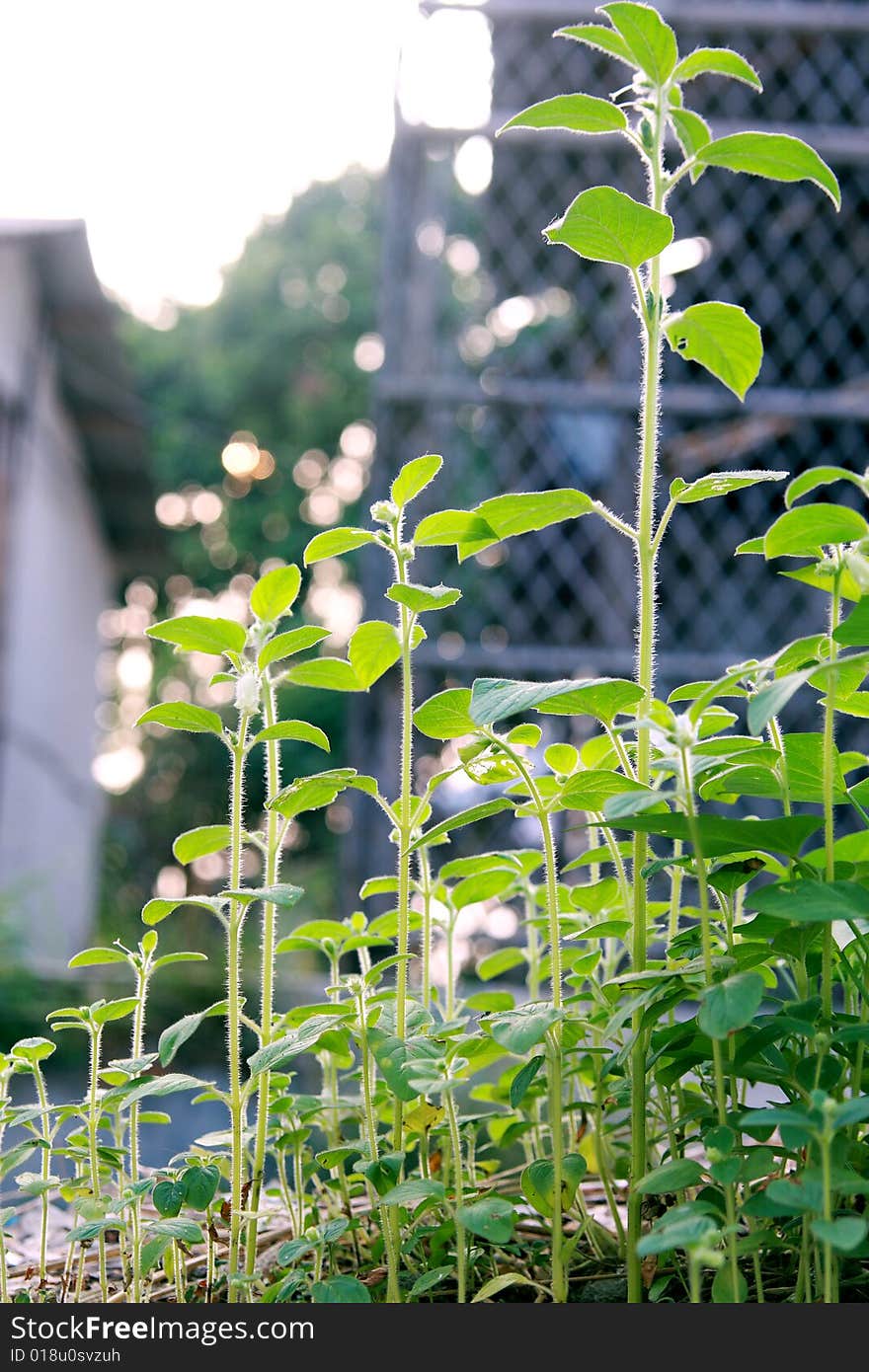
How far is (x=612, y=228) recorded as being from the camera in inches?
36.0

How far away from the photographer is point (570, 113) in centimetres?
98

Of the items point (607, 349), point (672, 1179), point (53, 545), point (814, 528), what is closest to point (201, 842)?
point (672, 1179)

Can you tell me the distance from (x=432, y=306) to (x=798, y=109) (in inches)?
86.5

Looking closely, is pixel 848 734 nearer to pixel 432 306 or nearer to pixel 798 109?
pixel 432 306

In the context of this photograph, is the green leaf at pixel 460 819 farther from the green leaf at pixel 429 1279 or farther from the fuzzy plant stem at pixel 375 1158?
the green leaf at pixel 429 1279

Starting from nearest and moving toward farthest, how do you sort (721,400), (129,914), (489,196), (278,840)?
(278,840), (721,400), (489,196), (129,914)

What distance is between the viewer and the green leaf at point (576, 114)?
95cm

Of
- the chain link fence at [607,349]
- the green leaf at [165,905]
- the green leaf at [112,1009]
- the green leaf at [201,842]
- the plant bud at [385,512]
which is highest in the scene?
the chain link fence at [607,349]

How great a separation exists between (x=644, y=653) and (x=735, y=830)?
180 mm

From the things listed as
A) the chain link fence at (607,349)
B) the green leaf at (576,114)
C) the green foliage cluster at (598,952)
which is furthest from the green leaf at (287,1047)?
the chain link fence at (607,349)

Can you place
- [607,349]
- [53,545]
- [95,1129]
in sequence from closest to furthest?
[95,1129] → [607,349] → [53,545]

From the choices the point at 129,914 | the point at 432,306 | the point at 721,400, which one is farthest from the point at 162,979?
the point at 129,914

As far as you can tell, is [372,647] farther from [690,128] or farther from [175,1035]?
[690,128]

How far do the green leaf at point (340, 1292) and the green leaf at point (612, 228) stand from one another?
0.80 m
